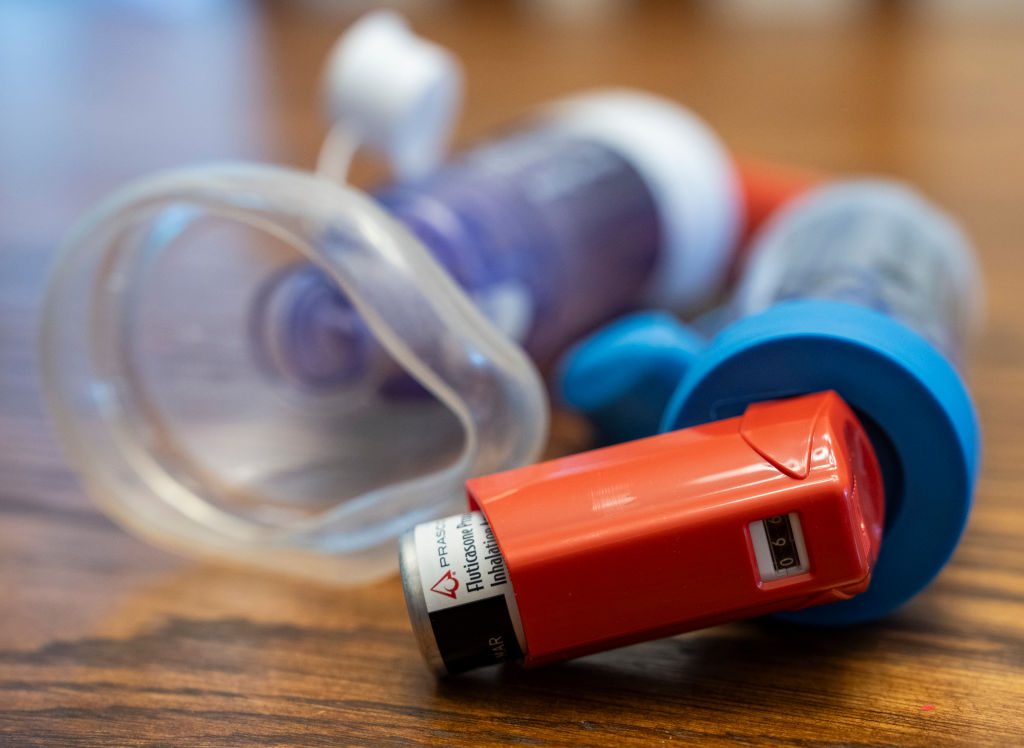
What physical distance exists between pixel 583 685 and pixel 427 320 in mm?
147

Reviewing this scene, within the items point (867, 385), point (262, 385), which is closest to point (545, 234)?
point (262, 385)

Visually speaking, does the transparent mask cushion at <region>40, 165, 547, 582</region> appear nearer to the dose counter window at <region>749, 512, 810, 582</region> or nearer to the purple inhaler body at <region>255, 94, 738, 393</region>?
the purple inhaler body at <region>255, 94, 738, 393</region>

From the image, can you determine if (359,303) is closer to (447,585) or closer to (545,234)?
(447,585)

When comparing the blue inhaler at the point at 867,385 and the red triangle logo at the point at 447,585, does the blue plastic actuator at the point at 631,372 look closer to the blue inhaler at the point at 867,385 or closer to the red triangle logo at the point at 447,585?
the blue inhaler at the point at 867,385

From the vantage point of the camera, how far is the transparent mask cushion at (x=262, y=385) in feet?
1.46

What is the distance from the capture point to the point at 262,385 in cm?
61

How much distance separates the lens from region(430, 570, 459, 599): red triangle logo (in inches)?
14.9

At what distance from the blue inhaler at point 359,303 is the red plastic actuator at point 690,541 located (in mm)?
79

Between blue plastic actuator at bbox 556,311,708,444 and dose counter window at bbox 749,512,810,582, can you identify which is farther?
blue plastic actuator at bbox 556,311,708,444

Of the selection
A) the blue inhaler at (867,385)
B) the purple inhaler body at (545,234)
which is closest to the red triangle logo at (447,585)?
the blue inhaler at (867,385)

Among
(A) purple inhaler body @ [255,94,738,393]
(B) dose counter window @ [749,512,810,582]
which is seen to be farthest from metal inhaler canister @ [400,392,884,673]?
(A) purple inhaler body @ [255,94,738,393]

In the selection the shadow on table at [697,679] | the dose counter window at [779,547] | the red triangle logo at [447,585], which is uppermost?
the red triangle logo at [447,585]

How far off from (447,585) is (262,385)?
10.3 inches

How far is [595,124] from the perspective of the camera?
0.76 meters
